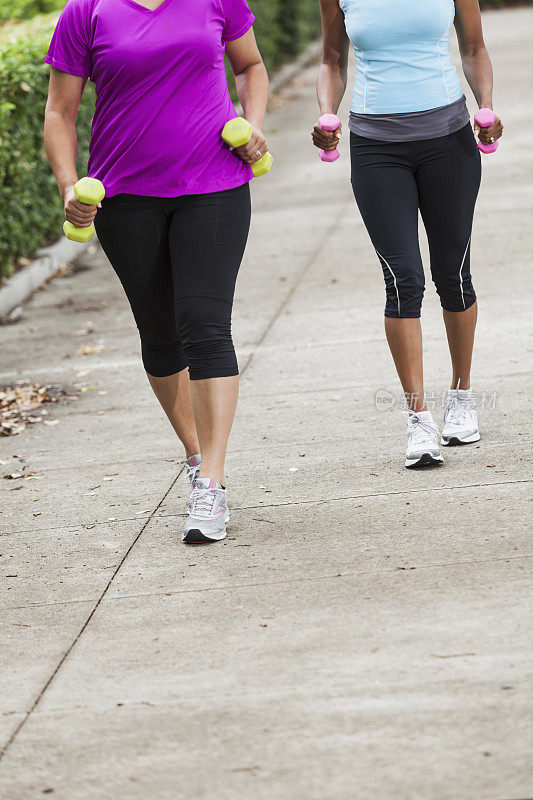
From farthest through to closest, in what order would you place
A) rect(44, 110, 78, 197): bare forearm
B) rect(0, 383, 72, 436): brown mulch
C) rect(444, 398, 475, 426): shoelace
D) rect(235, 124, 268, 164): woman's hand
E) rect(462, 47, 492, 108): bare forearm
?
rect(0, 383, 72, 436): brown mulch < rect(444, 398, 475, 426): shoelace < rect(462, 47, 492, 108): bare forearm < rect(44, 110, 78, 197): bare forearm < rect(235, 124, 268, 164): woman's hand

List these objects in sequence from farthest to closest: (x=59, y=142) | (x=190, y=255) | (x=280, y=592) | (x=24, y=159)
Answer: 1. (x=24, y=159)
2. (x=59, y=142)
3. (x=190, y=255)
4. (x=280, y=592)

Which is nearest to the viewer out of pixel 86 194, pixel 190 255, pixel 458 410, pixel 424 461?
pixel 86 194

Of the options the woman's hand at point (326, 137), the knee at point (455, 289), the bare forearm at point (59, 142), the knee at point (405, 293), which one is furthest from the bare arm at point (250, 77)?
the knee at point (455, 289)

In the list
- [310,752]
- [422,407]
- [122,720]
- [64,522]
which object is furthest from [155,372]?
[310,752]

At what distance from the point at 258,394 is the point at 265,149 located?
1.96 metres

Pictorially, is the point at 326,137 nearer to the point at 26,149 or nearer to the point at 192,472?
the point at 192,472

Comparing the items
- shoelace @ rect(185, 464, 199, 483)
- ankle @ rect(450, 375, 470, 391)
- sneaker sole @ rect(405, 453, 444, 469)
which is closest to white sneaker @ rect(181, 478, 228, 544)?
shoelace @ rect(185, 464, 199, 483)

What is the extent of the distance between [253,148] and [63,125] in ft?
2.25

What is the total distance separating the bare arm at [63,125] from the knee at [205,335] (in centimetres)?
Answer: 46

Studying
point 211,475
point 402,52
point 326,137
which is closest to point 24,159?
point 326,137

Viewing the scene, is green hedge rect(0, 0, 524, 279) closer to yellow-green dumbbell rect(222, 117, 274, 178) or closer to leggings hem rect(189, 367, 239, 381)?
yellow-green dumbbell rect(222, 117, 274, 178)

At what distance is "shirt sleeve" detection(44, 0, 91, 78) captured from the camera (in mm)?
4012

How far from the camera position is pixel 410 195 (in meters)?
4.60

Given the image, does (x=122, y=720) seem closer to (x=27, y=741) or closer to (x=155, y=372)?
(x=27, y=741)
